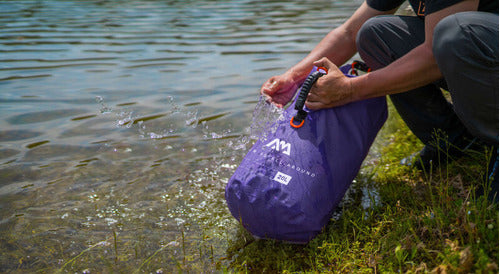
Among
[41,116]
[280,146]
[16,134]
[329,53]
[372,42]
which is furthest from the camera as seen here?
[41,116]

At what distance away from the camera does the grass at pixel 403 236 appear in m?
1.77

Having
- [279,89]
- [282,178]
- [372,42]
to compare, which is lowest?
[282,178]

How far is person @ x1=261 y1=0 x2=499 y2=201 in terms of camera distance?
6.46 ft

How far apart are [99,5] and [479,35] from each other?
42.1 feet

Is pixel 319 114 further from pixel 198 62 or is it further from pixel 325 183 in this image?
pixel 198 62

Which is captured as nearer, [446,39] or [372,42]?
[446,39]

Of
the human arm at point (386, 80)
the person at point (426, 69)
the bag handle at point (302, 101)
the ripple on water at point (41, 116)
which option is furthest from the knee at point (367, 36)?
the ripple on water at point (41, 116)

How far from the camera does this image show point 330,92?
2268mm

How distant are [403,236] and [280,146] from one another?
0.70 meters

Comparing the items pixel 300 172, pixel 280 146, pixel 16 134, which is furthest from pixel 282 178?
pixel 16 134

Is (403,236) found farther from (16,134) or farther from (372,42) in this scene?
(16,134)

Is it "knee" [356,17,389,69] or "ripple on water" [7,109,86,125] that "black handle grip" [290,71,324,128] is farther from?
"ripple on water" [7,109,86,125]

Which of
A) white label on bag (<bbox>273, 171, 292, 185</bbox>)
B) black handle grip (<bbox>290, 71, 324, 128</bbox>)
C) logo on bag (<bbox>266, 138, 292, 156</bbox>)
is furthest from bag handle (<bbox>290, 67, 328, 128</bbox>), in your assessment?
white label on bag (<bbox>273, 171, 292, 185</bbox>)

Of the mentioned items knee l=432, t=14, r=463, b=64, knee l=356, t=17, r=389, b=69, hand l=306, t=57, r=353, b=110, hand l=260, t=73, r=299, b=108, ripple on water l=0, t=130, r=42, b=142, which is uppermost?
knee l=432, t=14, r=463, b=64
